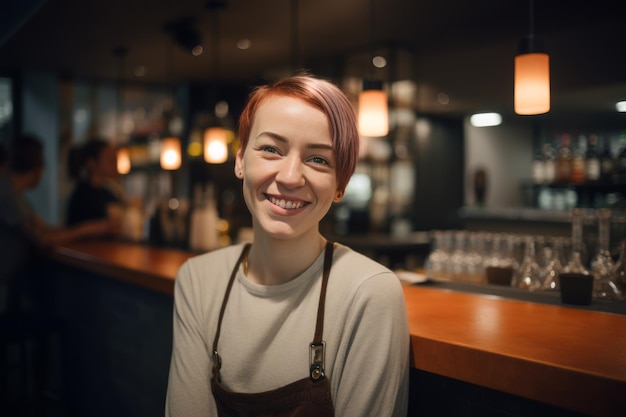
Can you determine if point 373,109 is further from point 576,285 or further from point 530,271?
point 576,285

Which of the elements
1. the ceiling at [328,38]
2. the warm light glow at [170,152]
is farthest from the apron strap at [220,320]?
the warm light glow at [170,152]

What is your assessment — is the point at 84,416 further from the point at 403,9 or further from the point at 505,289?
the point at 403,9

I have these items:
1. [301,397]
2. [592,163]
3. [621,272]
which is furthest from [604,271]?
[592,163]

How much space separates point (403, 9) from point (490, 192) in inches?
221

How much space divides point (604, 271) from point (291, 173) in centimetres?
117

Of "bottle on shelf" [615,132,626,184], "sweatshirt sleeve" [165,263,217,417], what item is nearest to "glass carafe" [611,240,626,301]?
"sweatshirt sleeve" [165,263,217,417]

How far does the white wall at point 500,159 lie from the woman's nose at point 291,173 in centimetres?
729

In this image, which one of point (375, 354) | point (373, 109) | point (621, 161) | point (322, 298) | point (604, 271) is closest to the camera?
point (375, 354)

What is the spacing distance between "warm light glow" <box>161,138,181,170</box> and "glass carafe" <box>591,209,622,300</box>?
314 centimetres

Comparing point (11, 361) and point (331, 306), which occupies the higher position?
point (331, 306)

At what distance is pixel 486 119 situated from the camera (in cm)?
770

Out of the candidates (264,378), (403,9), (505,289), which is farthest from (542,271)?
(403,9)

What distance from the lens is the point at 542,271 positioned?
2037mm

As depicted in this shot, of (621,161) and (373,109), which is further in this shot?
(621,161)
